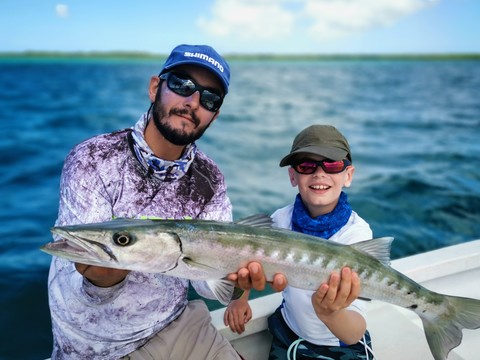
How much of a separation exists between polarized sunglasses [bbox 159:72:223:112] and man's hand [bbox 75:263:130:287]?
1389 mm

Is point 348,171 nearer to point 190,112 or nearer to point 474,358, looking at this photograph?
point 190,112

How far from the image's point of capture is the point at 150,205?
308cm

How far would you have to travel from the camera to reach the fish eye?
2.32 meters

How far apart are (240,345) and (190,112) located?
217 centimetres

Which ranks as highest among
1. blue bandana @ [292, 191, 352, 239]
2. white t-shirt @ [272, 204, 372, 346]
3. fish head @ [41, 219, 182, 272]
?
fish head @ [41, 219, 182, 272]

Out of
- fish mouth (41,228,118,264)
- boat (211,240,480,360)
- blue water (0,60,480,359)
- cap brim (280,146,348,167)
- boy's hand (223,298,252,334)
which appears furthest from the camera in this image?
blue water (0,60,480,359)

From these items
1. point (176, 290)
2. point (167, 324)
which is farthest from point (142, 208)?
point (167, 324)

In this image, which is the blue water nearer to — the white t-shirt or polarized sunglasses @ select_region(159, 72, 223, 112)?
the white t-shirt

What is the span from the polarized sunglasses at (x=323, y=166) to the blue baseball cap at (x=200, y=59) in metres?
0.89

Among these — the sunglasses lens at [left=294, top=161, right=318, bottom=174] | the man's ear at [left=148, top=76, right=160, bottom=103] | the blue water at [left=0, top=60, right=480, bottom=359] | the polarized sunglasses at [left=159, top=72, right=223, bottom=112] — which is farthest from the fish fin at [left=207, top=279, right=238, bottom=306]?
the blue water at [left=0, top=60, right=480, bottom=359]

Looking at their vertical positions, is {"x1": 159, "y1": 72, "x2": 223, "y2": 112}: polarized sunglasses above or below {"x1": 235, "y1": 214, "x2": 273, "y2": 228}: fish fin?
above

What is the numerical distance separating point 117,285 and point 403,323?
290 centimetres

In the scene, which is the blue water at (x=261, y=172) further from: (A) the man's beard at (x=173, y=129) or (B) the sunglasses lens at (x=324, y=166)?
(B) the sunglasses lens at (x=324, y=166)

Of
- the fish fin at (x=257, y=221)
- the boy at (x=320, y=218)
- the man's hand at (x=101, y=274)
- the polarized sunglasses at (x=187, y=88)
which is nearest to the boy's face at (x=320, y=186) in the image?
the boy at (x=320, y=218)
